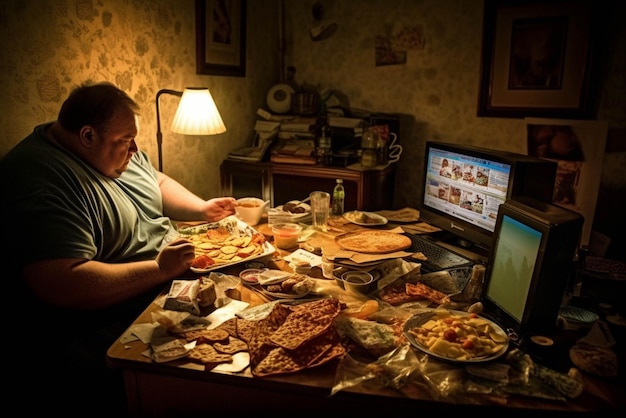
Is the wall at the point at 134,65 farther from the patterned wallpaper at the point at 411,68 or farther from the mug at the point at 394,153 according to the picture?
the mug at the point at 394,153

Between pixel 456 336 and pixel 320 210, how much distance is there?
3.23 ft

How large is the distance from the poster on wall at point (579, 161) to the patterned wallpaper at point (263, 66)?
0.19 metres

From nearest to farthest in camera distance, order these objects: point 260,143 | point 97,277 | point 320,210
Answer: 1. point 97,277
2. point 320,210
3. point 260,143

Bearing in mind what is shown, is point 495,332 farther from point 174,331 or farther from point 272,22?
point 272,22

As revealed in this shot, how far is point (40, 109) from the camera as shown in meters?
1.85

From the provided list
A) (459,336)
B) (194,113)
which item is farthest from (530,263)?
(194,113)

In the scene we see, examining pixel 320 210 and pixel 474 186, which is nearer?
pixel 474 186

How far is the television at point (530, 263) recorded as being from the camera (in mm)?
Answer: 1201

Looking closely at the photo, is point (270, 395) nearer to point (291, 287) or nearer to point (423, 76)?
point (291, 287)

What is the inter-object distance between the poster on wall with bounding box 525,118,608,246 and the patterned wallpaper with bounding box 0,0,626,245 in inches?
7.5

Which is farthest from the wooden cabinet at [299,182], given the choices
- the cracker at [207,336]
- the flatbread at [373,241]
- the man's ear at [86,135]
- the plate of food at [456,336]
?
the cracker at [207,336]

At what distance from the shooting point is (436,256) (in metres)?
1.79

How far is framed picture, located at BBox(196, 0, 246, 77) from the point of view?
9.08 feet

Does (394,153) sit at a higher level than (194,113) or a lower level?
lower
